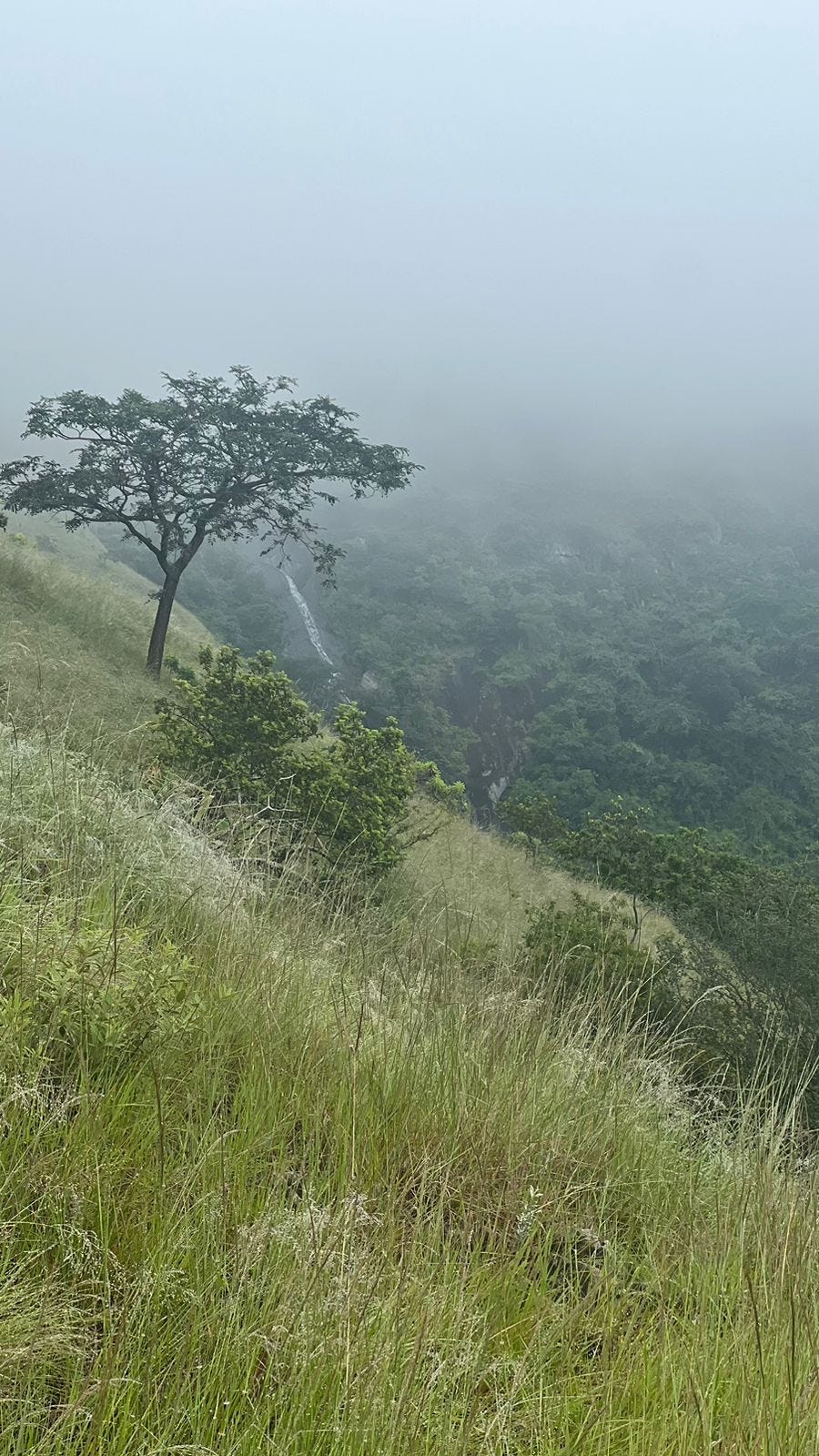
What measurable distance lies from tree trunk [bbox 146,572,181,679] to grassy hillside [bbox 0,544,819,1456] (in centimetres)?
1705

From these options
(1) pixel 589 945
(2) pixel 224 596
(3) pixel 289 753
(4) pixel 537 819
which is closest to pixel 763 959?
(1) pixel 589 945

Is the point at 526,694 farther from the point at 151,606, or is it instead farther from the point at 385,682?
the point at 151,606

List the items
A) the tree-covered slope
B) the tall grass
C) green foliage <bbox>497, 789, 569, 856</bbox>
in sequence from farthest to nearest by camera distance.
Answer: the tree-covered slope < green foliage <bbox>497, 789, 569, 856</bbox> < the tall grass

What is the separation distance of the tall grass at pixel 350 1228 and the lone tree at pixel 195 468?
18.4m

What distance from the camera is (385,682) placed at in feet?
281

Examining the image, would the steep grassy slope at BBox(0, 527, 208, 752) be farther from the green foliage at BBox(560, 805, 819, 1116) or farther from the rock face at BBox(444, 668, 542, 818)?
the rock face at BBox(444, 668, 542, 818)

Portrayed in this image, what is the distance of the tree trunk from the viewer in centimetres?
1989

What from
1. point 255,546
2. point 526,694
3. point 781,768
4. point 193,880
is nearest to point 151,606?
point 193,880

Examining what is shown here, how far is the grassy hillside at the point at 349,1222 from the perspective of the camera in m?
1.29

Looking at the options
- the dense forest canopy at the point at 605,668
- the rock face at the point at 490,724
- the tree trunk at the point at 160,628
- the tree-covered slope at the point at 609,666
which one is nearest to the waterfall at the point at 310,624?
the dense forest canopy at the point at 605,668

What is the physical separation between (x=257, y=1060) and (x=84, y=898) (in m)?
1.02

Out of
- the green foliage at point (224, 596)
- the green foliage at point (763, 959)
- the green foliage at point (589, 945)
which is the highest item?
the green foliage at point (224, 596)

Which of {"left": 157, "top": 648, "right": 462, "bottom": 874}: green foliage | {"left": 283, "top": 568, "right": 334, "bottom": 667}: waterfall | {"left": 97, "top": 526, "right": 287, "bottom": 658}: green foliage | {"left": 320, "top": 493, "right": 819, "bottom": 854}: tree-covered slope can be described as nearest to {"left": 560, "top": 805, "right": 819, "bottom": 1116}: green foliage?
{"left": 157, "top": 648, "right": 462, "bottom": 874}: green foliage

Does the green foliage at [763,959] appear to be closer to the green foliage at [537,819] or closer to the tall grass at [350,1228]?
the tall grass at [350,1228]
